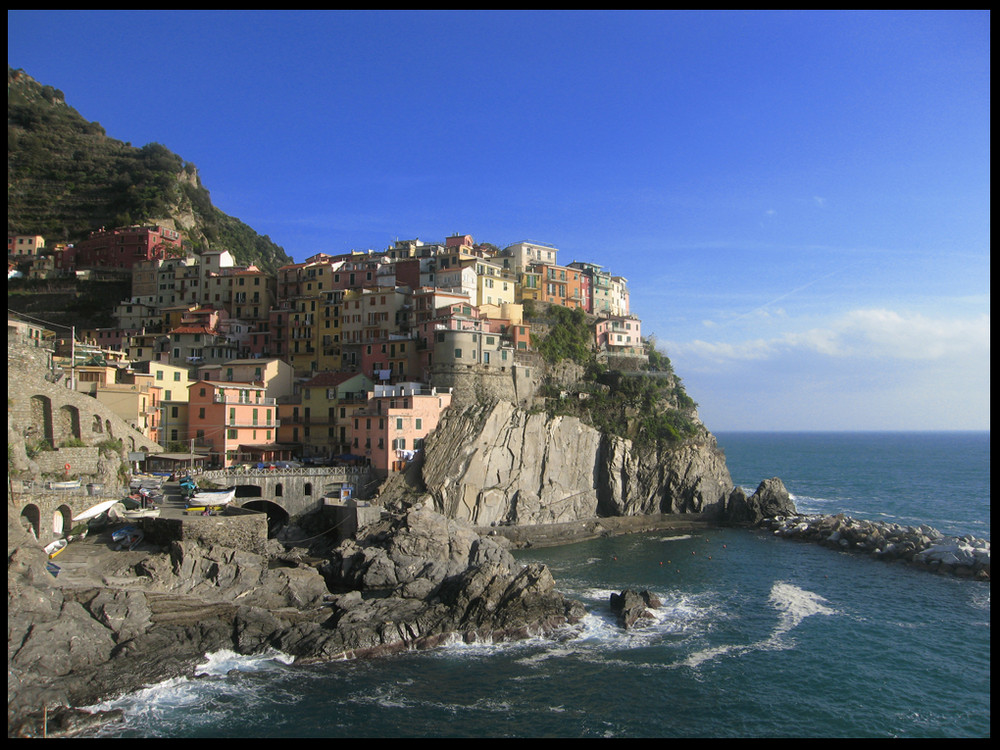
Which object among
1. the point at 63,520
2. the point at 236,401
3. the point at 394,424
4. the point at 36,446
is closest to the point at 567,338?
the point at 394,424

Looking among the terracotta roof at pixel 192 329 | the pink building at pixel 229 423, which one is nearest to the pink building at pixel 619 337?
the pink building at pixel 229 423

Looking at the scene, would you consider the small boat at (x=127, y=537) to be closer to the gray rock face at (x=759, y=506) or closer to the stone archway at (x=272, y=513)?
the stone archway at (x=272, y=513)

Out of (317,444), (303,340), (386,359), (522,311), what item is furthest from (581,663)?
(303,340)

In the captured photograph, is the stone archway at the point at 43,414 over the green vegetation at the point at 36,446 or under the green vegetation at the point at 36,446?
over

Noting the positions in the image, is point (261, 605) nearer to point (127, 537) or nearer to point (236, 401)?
point (127, 537)

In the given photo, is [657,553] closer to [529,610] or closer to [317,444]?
[529,610]

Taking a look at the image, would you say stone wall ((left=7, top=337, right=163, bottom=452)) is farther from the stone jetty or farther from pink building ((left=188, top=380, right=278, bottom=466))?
the stone jetty

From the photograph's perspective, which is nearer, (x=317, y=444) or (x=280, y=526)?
(x=280, y=526)
